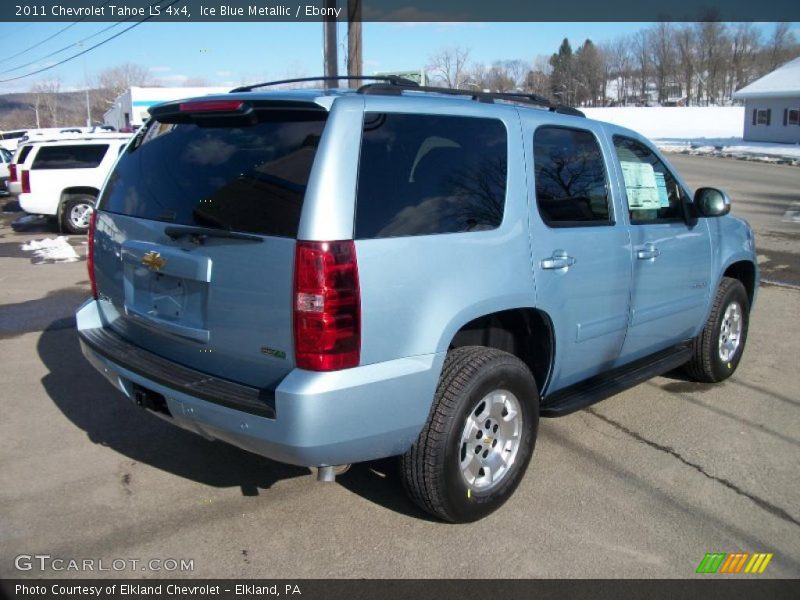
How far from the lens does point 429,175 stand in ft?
10.5

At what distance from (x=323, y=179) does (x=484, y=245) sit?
34.6 inches

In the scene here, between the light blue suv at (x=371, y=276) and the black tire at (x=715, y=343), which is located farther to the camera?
the black tire at (x=715, y=343)

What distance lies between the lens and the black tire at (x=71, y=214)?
14211mm

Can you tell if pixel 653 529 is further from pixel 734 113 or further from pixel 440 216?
pixel 734 113

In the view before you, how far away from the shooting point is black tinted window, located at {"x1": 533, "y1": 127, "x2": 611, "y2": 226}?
3.76 m

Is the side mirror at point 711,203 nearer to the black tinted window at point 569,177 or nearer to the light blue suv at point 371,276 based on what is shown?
the light blue suv at point 371,276

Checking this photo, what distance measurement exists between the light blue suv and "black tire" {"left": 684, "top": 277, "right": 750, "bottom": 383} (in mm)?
1289

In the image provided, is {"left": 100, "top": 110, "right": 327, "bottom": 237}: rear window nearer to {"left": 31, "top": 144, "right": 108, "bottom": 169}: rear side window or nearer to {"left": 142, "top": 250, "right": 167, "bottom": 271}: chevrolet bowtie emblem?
{"left": 142, "top": 250, "right": 167, "bottom": 271}: chevrolet bowtie emblem

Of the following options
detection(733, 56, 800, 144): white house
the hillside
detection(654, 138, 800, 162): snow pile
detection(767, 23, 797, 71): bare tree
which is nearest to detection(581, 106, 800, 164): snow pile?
detection(733, 56, 800, 144): white house

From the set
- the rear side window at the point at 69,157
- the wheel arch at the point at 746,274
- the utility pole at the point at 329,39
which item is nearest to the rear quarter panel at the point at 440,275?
the wheel arch at the point at 746,274

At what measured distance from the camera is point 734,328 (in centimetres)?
560

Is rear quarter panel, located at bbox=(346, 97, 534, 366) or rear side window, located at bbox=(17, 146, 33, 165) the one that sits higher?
rear side window, located at bbox=(17, 146, 33, 165)

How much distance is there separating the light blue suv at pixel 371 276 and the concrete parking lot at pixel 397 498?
1.04 feet
